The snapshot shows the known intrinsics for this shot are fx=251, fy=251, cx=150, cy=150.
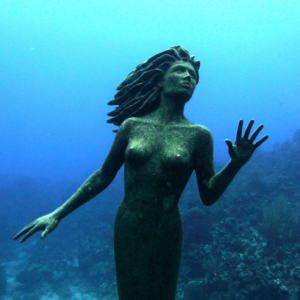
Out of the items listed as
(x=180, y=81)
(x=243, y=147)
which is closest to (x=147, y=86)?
(x=180, y=81)

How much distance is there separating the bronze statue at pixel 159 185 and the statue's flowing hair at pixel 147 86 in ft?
0.73

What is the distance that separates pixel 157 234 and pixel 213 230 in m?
12.5

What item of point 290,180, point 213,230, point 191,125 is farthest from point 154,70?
point 290,180

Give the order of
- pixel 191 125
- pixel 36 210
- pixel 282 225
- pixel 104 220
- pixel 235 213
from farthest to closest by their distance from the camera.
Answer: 1. pixel 36 210
2. pixel 104 220
3. pixel 235 213
4. pixel 282 225
5. pixel 191 125

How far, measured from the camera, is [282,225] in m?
13.4

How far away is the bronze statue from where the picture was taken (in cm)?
264

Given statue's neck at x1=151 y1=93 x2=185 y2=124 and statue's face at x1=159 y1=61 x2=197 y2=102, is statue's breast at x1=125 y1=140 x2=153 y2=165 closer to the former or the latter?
statue's neck at x1=151 y1=93 x2=185 y2=124

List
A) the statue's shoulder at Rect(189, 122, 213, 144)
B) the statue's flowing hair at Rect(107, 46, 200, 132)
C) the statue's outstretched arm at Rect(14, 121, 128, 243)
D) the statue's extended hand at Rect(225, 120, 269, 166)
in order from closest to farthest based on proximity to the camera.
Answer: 1. the statue's extended hand at Rect(225, 120, 269, 166)
2. the statue's shoulder at Rect(189, 122, 213, 144)
3. the statue's outstretched arm at Rect(14, 121, 128, 243)
4. the statue's flowing hair at Rect(107, 46, 200, 132)

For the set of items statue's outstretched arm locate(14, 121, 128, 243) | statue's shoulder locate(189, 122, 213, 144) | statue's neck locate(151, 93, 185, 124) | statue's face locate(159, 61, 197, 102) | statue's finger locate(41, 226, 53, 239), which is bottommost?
statue's finger locate(41, 226, 53, 239)

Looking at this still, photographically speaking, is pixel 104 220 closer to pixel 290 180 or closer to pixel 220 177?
pixel 290 180

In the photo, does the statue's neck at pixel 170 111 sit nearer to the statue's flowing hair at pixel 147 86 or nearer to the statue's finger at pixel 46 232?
the statue's flowing hair at pixel 147 86

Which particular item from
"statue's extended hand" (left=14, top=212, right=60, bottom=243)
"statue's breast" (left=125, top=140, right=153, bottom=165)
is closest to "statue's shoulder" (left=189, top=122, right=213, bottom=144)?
"statue's breast" (left=125, top=140, right=153, bottom=165)

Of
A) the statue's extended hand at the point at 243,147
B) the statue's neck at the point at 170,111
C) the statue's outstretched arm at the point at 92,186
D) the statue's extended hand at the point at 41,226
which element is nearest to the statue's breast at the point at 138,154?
the statue's outstretched arm at the point at 92,186

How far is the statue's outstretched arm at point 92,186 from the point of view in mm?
3002
